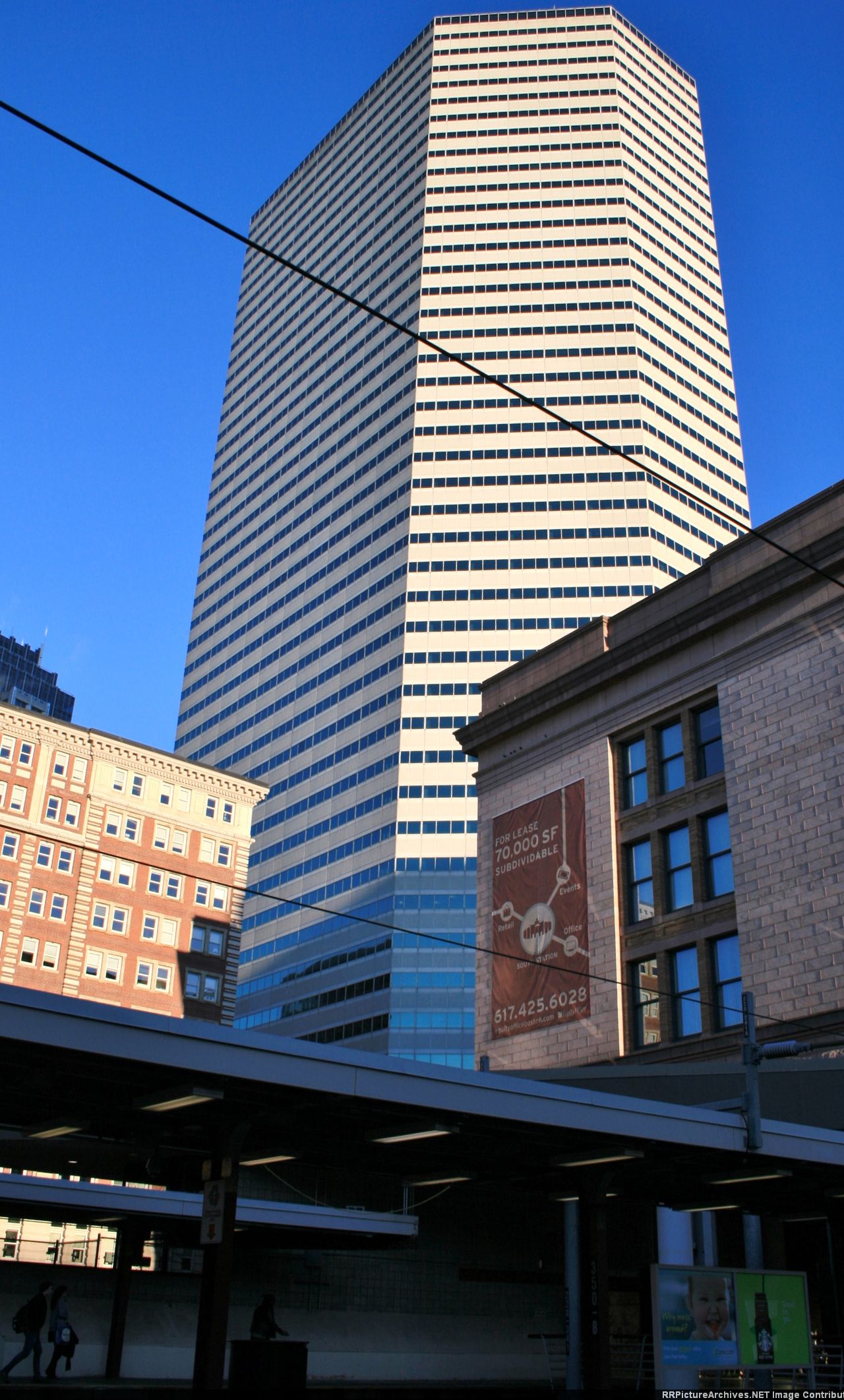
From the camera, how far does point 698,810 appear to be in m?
36.2

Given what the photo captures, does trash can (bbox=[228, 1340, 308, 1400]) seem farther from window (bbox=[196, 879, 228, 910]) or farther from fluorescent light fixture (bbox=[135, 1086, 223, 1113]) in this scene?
window (bbox=[196, 879, 228, 910])

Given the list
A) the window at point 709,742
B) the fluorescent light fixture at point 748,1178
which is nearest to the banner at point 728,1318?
the fluorescent light fixture at point 748,1178

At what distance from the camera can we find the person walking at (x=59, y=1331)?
21.8 metres

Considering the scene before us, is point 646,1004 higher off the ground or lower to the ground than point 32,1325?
higher

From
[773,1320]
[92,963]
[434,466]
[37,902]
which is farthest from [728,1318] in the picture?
[434,466]

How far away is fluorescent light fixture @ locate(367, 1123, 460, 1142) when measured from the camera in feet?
55.2

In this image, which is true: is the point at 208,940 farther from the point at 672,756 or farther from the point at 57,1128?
the point at 57,1128

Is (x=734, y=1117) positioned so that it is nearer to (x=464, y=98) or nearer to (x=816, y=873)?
(x=816, y=873)

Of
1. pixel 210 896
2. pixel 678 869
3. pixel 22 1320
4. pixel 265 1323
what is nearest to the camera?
pixel 265 1323

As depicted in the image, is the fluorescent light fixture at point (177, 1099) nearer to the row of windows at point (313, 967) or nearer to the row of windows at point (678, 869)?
the row of windows at point (678, 869)

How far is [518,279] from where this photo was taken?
14488 centimetres

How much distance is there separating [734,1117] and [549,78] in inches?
6735

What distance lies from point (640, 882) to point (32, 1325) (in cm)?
2185

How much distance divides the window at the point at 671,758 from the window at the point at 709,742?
1.88 feet
